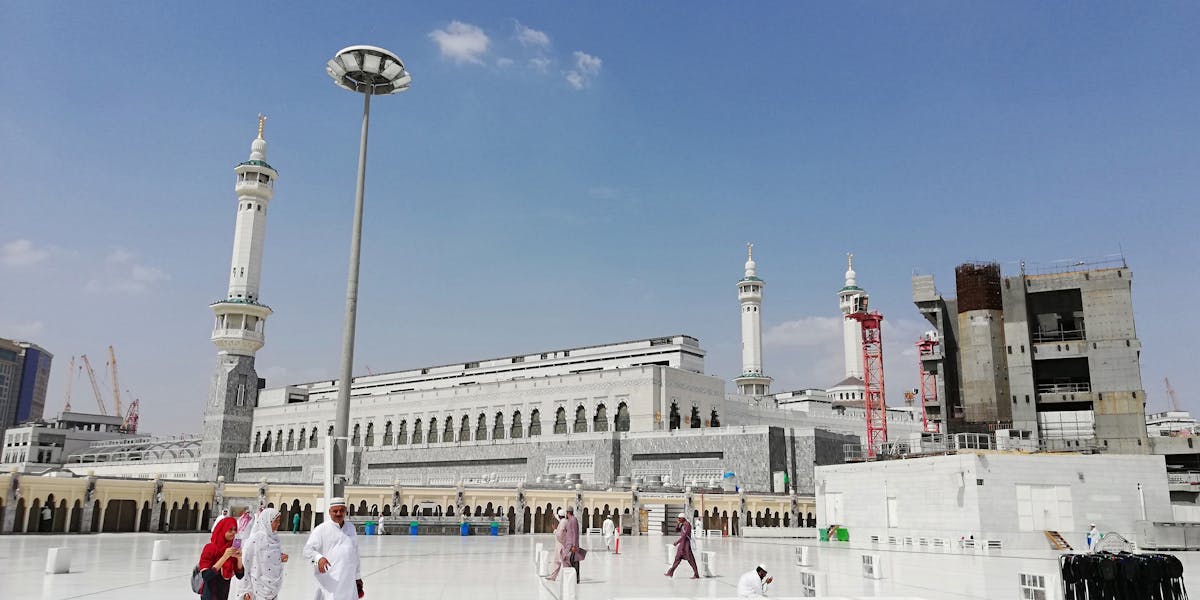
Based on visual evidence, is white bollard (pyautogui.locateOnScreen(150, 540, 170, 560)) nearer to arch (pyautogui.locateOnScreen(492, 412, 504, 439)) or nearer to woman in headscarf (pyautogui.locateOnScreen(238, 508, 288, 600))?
woman in headscarf (pyautogui.locateOnScreen(238, 508, 288, 600))

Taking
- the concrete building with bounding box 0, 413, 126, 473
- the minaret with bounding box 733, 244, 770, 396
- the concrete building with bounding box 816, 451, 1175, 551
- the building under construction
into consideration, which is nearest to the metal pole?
the concrete building with bounding box 816, 451, 1175, 551

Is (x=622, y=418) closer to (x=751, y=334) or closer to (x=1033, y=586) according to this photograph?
(x=751, y=334)

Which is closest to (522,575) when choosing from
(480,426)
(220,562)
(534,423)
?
(220,562)

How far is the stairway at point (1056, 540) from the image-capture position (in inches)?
1270

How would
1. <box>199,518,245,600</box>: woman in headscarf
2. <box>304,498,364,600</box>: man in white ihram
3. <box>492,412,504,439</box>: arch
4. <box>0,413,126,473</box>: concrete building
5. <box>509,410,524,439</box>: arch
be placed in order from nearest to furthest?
<box>304,498,364,600</box>: man in white ihram, <box>199,518,245,600</box>: woman in headscarf, <box>509,410,524,439</box>: arch, <box>492,412,504,439</box>: arch, <box>0,413,126,473</box>: concrete building

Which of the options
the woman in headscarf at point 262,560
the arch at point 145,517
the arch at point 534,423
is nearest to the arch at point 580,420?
the arch at point 534,423

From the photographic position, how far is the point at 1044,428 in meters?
45.8

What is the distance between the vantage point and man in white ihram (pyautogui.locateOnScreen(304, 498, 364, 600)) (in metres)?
9.09

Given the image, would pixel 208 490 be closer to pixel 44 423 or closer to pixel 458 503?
pixel 458 503

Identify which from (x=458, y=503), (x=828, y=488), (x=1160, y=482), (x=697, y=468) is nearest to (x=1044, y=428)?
(x=1160, y=482)

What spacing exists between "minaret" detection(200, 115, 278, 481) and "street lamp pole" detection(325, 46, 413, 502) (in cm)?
5453

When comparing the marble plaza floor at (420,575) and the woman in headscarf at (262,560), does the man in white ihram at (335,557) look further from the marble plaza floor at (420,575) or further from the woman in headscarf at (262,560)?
the marble plaza floor at (420,575)

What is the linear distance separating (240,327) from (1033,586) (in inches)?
2774

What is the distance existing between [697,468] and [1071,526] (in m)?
29.0
